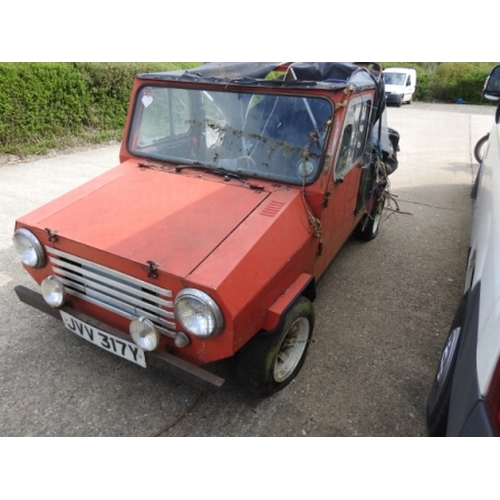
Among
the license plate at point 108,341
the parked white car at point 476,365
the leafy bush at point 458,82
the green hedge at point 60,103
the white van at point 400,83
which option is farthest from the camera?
the leafy bush at point 458,82

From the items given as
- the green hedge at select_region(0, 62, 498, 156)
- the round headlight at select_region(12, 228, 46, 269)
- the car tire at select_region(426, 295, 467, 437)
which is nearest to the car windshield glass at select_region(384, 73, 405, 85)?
the green hedge at select_region(0, 62, 498, 156)

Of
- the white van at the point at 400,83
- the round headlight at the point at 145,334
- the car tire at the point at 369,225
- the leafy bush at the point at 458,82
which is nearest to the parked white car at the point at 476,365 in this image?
the round headlight at the point at 145,334

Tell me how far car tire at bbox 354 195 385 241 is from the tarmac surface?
0.11 m

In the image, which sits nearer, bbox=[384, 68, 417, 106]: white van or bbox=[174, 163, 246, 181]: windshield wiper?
bbox=[174, 163, 246, 181]: windshield wiper

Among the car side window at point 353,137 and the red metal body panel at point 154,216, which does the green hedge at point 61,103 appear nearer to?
the red metal body panel at point 154,216

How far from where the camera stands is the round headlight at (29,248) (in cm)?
257

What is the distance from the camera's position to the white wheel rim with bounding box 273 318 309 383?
8.99 feet

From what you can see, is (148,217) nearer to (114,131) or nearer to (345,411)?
(345,411)

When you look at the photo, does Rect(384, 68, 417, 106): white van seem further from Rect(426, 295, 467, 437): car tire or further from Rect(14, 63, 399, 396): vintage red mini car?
Rect(426, 295, 467, 437): car tire

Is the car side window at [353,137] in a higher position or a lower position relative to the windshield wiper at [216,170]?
higher

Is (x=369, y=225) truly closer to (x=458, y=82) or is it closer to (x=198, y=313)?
(x=198, y=313)

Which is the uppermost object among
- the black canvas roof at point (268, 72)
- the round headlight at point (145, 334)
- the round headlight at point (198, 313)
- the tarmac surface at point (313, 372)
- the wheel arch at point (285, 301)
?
the black canvas roof at point (268, 72)

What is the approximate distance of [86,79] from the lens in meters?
8.77

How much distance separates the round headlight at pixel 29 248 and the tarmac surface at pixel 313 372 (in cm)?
81
